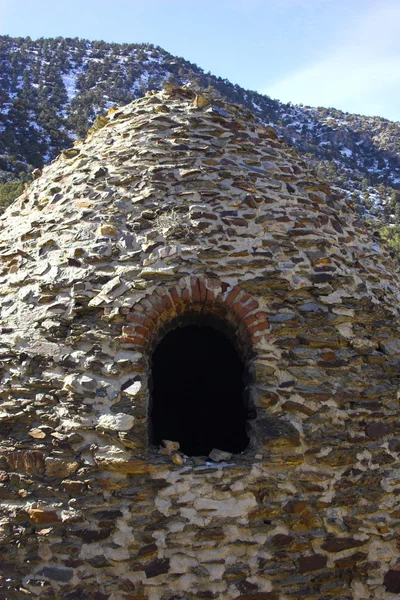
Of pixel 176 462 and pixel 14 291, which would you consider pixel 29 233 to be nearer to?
pixel 14 291

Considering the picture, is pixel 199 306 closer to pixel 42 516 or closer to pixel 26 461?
pixel 26 461

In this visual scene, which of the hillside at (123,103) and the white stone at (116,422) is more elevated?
the hillside at (123,103)

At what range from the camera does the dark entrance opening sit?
5746 millimetres

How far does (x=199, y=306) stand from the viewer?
4211mm

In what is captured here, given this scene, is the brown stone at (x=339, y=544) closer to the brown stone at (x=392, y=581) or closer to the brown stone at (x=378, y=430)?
the brown stone at (x=392, y=581)

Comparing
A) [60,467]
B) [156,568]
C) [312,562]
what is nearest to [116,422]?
[60,467]

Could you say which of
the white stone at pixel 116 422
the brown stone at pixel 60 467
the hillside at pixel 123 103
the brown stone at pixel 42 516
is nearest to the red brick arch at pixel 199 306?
the white stone at pixel 116 422

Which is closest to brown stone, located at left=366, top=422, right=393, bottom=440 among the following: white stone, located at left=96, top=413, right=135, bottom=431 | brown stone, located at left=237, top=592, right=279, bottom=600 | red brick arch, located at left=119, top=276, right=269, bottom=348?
red brick arch, located at left=119, top=276, right=269, bottom=348

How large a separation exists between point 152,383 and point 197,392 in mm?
2151

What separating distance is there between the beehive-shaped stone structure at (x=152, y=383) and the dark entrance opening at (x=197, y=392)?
4.30 ft

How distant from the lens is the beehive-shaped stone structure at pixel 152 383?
345 centimetres

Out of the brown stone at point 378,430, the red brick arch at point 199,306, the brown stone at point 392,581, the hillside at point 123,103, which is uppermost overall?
the hillside at point 123,103

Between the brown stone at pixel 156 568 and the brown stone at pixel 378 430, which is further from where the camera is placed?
the brown stone at pixel 378 430

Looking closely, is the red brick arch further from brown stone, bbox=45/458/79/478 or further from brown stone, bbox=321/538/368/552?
brown stone, bbox=321/538/368/552
